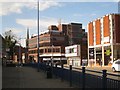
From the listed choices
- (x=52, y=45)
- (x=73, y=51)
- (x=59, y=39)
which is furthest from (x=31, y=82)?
(x=59, y=39)

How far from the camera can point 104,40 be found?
75188mm

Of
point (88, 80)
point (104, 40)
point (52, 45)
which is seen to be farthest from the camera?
point (52, 45)

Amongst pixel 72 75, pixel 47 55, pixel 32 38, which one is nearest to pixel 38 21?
pixel 72 75

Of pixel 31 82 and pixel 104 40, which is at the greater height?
pixel 104 40

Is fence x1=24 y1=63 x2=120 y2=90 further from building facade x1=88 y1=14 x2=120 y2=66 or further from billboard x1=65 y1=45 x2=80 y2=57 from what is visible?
billboard x1=65 y1=45 x2=80 y2=57

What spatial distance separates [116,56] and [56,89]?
55727 mm

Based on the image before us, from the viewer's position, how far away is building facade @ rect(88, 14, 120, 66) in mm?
71438

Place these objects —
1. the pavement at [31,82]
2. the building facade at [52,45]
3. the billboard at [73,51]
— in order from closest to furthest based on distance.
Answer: the pavement at [31,82], the billboard at [73,51], the building facade at [52,45]

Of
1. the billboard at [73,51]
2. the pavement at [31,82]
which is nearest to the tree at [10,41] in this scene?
the billboard at [73,51]

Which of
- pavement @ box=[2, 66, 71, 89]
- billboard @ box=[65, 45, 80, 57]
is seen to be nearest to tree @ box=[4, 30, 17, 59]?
billboard @ box=[65, 45, 80, 57]

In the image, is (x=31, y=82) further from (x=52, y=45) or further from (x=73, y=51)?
(x=52, y=45)

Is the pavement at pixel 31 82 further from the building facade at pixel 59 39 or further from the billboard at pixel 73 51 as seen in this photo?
the building facade at pixel 59 39

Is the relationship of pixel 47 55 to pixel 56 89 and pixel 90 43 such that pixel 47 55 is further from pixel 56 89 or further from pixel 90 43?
pixel 56 89

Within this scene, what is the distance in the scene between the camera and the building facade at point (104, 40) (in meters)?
71.4
